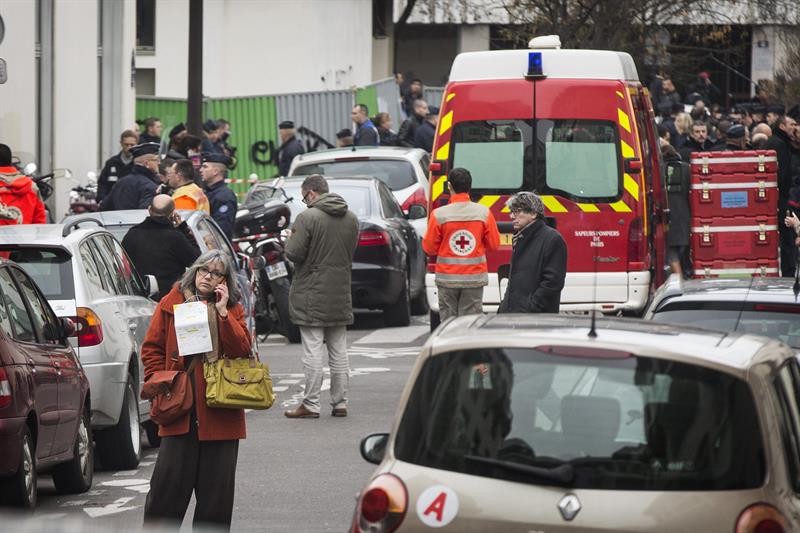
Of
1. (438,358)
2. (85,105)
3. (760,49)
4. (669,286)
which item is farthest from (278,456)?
(760,49)

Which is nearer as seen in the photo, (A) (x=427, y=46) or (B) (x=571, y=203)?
(B) (x=571, y=203)

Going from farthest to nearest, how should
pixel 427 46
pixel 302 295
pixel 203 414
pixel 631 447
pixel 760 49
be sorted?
pixel 427 46 → pixel 760 49 → pixel 302 295 → pixel 203 414 → pixel 631 447

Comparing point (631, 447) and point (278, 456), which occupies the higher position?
point (631, 447)

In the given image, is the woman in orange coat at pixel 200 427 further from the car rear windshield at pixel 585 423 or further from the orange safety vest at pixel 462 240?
the orange safety vest at pixel 462 240

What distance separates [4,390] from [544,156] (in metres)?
7.61

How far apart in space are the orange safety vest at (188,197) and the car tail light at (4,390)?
7.33m

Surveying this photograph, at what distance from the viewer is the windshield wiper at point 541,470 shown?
5.59 meters

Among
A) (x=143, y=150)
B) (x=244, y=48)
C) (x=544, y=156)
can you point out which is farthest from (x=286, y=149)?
(x=244, y=48)

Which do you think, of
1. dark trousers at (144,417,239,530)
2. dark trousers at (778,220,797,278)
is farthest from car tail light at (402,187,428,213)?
dark trousers at (144,417,239,530)

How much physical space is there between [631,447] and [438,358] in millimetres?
718

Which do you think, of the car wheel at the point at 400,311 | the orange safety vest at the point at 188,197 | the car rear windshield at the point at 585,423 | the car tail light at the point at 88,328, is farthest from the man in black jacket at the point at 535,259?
the car wheel at the point at 400,311

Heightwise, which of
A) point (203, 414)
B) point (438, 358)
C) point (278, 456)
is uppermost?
point (438, 358)

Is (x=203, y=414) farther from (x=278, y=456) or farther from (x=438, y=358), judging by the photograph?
(x=278, y=456)

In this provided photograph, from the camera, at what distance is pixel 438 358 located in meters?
5.91
